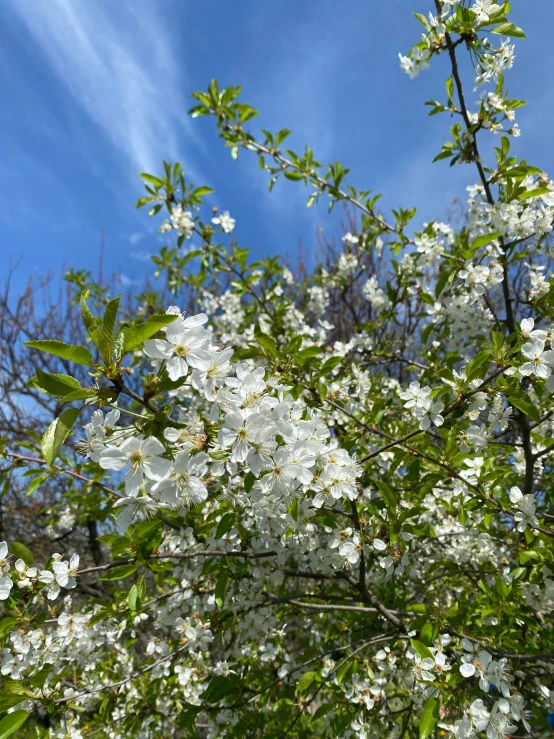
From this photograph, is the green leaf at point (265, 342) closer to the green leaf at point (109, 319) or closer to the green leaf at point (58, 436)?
the green leaf at point (109, 319)

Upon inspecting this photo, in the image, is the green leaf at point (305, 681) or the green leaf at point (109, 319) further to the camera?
the green leaf at point (305, 681)

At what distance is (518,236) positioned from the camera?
2.67 m

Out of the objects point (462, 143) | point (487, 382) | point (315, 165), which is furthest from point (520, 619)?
point (315, 165)

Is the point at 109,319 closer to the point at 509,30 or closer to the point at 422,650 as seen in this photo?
the point at 422,650

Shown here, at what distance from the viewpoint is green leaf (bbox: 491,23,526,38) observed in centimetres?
202

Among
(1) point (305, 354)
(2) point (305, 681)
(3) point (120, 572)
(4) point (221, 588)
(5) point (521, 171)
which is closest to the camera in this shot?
(3) point (120, 572)

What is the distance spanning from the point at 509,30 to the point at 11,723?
3323 mm

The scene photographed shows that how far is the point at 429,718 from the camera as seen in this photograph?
149 cm

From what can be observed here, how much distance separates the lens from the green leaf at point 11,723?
1344 millimetres

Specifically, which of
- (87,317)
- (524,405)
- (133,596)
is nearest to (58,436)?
(87,317)

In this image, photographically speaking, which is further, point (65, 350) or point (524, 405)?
point (524, 405)

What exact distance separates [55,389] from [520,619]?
6.51 ft

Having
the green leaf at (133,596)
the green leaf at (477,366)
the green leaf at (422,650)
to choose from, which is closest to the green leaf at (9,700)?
the green leaf at (133,596)

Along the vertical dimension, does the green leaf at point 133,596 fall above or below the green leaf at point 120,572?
below
